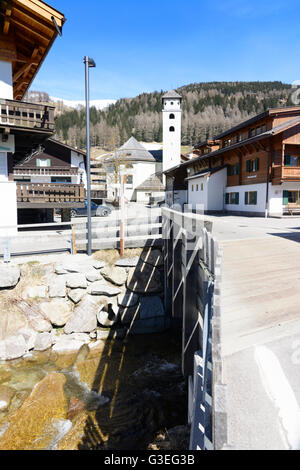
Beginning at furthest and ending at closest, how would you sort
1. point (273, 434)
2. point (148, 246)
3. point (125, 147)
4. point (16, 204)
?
point (125, 147)
point (16, 204)
point (148, 246)
point (273, 434)

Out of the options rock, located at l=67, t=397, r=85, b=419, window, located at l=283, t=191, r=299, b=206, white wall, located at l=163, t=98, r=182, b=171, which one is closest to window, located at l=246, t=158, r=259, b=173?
window, located at l=283, t=191, r=299, b=206

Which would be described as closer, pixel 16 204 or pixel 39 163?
pixel 16 204

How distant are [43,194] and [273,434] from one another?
1459 centimetres

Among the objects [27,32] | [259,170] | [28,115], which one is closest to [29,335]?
[28,115]

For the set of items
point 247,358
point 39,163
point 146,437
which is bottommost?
point 146,437

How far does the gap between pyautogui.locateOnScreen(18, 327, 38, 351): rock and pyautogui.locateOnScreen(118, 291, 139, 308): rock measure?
3.05m

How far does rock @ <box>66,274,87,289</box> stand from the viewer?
10414mm

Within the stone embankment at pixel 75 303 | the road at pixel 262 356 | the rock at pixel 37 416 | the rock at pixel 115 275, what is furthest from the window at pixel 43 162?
the road at pixel 262 356

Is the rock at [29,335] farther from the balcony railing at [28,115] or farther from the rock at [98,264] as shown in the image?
the balcony railing at [28,115]

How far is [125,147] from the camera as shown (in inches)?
2640

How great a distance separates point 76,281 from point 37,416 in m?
4.71

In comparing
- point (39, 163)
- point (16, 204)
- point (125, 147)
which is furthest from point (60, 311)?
point (125, 147)

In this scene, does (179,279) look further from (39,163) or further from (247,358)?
(39,163)

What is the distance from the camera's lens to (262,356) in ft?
9.98
